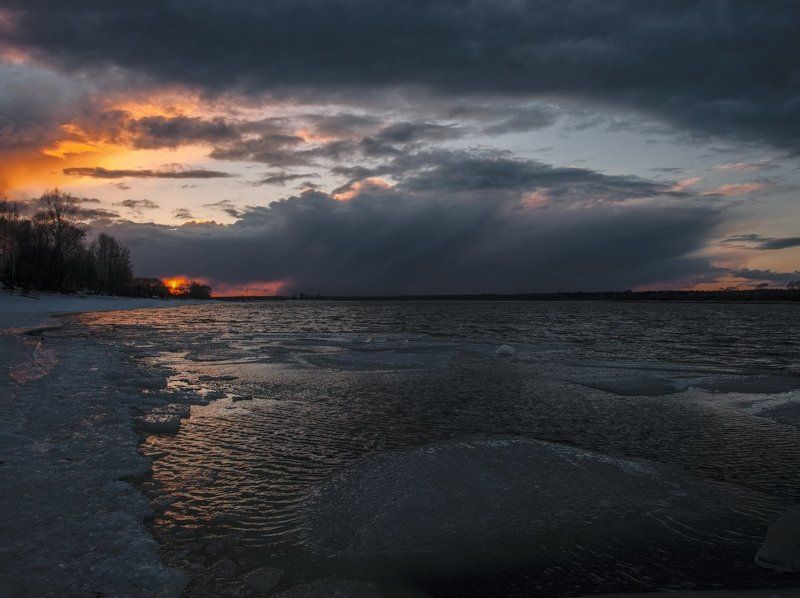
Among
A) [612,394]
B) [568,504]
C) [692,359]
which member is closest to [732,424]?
[612,394]

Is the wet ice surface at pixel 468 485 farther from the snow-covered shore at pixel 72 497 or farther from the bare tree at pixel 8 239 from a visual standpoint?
the bare tree at pixel 8 239

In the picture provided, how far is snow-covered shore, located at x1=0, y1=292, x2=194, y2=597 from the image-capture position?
3.85m

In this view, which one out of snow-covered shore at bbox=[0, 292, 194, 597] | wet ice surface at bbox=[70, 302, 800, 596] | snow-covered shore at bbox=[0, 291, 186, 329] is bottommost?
wet ice surface at bbox=[70, 302, 800, 596]

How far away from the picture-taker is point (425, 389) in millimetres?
Result: 13352

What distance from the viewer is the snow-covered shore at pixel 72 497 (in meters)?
3.85

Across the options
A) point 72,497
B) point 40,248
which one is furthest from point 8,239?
point 72,497

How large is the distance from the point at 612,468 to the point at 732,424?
4669mm

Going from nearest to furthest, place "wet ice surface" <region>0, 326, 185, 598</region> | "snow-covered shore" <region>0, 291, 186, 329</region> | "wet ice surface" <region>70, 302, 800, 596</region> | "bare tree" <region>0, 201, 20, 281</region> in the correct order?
"wet ice surface" <region>0, 326, 185, 598</region>
"wet ice surface" <region>70, 302, 800, 596</region>
"snow-covered shore" <region>0, 291, 186, 329</region>
"bare tree" <region>0, 201, 20, 281</region>

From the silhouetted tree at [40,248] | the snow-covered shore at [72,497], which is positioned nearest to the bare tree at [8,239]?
the silhouetted tree at [40,248]

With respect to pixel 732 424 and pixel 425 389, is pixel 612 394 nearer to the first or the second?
pixel 732 424

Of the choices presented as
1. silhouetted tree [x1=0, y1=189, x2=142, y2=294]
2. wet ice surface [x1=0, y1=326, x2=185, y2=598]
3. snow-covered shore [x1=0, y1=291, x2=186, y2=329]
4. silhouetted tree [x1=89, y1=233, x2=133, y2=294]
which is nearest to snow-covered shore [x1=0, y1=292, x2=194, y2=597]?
wet ice surface [x1=0, y1=326, x2=185, y2=598]

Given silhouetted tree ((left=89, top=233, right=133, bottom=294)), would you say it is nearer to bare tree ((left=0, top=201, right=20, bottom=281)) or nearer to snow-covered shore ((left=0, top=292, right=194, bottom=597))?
bare tree ((left=0, top=201, right=20, bottom=281))

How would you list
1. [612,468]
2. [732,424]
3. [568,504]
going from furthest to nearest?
[732,424] < [612,468] < [568,504]

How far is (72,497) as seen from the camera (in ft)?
17.5
